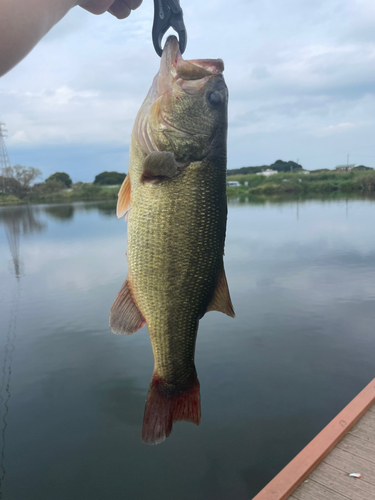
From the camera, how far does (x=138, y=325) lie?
1.71 m

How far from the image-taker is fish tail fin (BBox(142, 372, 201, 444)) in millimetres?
1618

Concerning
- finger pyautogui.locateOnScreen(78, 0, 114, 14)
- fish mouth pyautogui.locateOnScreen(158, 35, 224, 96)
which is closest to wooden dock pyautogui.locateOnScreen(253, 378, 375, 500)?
fish mouth pyautogui.locateOnScreen(158, 35, 224, 96)

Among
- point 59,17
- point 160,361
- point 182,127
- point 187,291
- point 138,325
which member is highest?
point 59,17

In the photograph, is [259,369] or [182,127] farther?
[259,369]

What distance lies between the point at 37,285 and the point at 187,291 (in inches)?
782

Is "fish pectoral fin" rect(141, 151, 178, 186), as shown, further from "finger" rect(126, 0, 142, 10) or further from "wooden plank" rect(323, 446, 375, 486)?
"wooden plank" rect(323, 446, 375, 486)

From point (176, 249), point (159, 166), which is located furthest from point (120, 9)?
point (176, 249)

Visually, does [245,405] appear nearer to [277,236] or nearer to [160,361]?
[160,361]

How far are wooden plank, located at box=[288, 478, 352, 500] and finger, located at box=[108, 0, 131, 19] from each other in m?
4.06

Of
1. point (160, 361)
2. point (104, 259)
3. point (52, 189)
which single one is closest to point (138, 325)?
point (160, 361)

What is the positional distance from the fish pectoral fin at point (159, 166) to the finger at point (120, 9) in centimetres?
77

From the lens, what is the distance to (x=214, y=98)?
1676mm

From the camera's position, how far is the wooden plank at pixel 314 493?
3293mm

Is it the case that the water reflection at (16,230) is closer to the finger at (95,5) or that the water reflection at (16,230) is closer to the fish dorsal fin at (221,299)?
the fish dorsal fin at (221,299)
